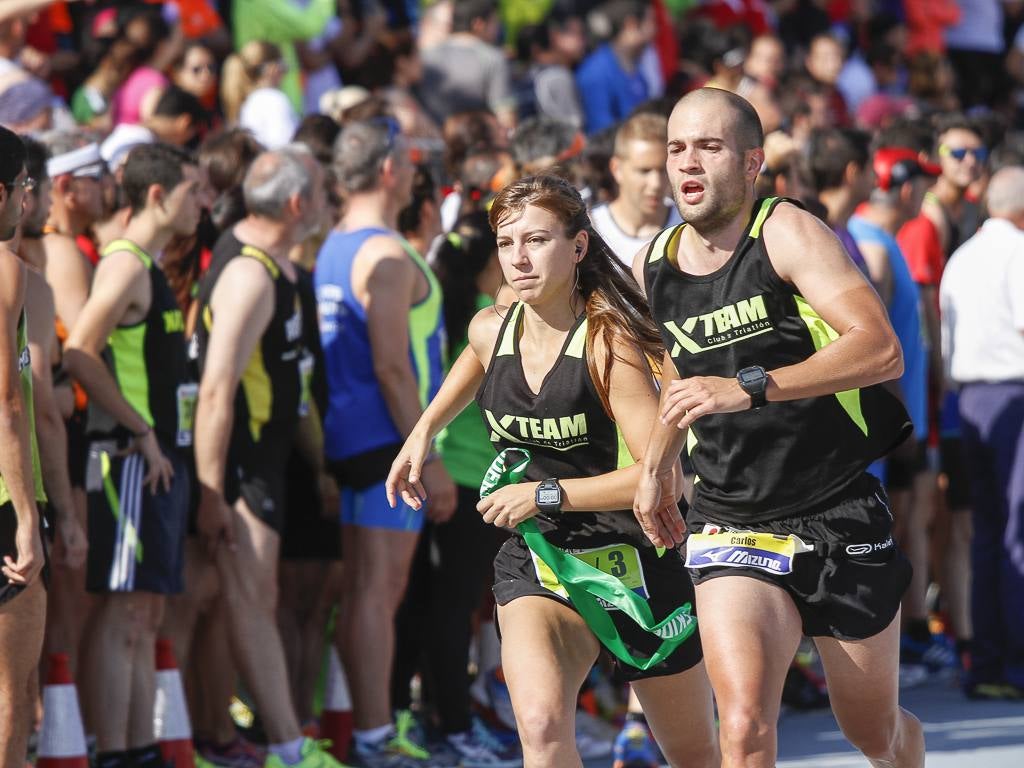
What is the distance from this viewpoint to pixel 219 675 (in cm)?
686

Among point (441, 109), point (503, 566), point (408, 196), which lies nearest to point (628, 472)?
point (503, 566)

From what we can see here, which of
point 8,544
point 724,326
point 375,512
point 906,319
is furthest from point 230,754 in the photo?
point 906,319

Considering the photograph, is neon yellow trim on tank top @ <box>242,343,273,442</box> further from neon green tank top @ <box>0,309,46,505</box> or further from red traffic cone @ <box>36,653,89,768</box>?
neon green tank top @ <box>0,309,46,505</box>

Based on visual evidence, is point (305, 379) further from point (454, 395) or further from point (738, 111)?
point (738, 111)

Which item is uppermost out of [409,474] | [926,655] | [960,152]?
[960,152]

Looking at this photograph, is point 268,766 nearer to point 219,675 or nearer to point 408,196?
point 219,675

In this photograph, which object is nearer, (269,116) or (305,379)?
(305,379)

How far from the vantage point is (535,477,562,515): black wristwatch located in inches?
179

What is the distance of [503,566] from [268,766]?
187 centimetres

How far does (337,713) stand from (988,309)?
3.72m

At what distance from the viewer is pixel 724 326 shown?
181 inches

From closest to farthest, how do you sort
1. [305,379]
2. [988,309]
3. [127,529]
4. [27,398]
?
[27,398] < [127,529] < [305,379] < [988,309]

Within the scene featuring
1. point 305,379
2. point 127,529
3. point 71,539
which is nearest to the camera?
point 71,539

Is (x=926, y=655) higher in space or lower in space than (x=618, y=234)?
lower
